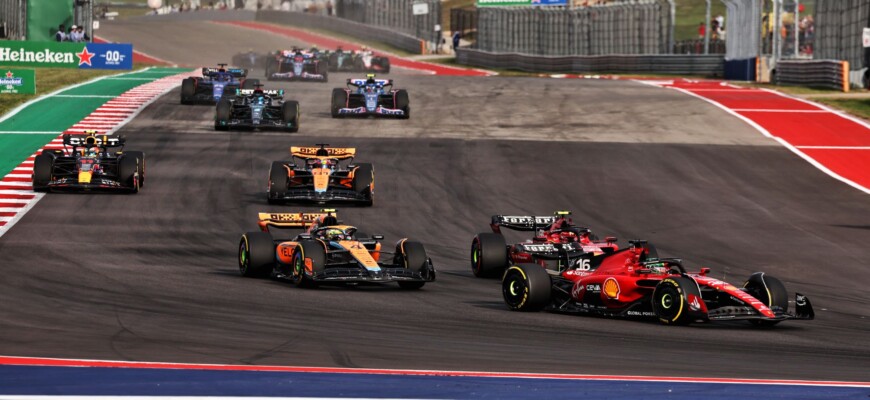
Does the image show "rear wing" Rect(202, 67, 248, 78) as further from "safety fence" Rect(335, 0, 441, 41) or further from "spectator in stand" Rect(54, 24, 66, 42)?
"safety fence" Rect(335, 0, 441, 41)

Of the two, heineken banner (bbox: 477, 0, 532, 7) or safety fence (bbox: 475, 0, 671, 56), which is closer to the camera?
safety fence (bbox: 475, 0, 671, 56)

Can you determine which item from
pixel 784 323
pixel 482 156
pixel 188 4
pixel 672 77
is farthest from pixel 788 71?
pixel 188 4

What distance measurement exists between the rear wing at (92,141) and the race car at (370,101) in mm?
13615

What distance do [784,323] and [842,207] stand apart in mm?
14702

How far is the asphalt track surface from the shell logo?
50cm

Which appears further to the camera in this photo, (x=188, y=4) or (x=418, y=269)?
(x=188, y=4)

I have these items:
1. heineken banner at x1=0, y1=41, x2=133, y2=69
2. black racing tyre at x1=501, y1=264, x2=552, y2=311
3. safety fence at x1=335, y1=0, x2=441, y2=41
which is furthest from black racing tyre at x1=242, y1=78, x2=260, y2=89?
safety fence at x1=335, y1=0, x2=441, y2=41

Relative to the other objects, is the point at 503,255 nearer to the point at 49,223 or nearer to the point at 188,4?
the point at 49,223

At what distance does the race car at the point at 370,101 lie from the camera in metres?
42.7

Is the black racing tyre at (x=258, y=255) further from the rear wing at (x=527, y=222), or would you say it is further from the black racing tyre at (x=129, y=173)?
the black racing tyre at (x=129, y=173)

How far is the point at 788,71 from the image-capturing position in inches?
2138

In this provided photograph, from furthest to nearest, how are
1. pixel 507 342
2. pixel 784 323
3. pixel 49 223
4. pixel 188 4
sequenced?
pixel 188 4 < pixel 49 223 < pixel 784 323 < pixel 507 342

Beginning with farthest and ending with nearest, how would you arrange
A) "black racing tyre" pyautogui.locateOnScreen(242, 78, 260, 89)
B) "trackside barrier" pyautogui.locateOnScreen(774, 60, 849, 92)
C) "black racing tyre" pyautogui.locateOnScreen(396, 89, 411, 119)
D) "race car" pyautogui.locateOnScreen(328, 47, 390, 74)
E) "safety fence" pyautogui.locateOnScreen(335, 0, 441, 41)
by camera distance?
"safety fence" pyautogui.locateOnScreen(335, 0, 441, 41)
"race car" pyautogui.locateOnScreen(328, 47, 390, 74)
"trackside barrier" pyautogui.locateOnScreen(774, 60, 849, 92)
"black racing tyre" pyautogui.locateOnScreen(242, 78, 260, 89)
"black racing tyre" pyautogui.locateOnScreen(396, 89, 411, 119)

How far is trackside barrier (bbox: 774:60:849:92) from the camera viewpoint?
5088cm
